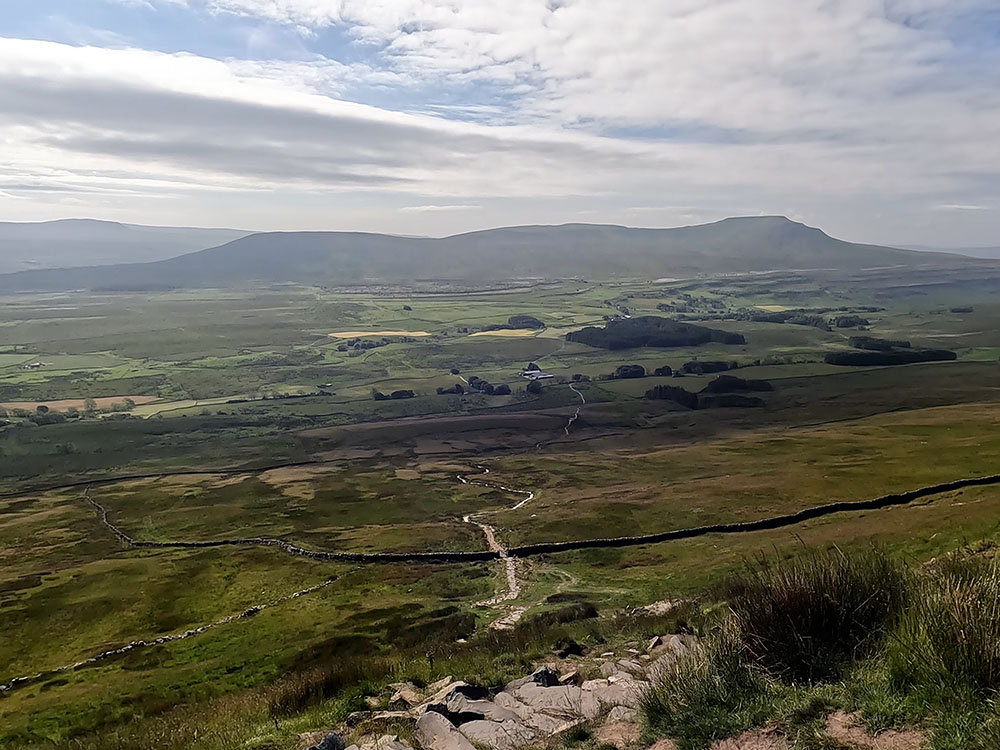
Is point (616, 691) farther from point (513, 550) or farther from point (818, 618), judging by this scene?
point (513, 550)

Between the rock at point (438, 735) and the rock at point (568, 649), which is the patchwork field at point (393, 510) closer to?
the rock at point (438, 735)

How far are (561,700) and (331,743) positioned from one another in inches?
179

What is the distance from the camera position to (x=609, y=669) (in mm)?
16094

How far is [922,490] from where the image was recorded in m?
48.8

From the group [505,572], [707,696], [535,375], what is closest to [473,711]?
[707,696]

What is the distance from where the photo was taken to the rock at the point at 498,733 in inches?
450

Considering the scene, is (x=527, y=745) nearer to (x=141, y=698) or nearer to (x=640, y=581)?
(x=141, y=698)

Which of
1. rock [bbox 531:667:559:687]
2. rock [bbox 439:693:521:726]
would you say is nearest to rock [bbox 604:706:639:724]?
rock [bbox 439:693:521:726]

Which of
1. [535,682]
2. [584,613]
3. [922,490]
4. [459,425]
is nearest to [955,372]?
[459,425]

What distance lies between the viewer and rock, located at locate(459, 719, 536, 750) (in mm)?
11438

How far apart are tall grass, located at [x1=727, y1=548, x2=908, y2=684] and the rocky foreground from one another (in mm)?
1257

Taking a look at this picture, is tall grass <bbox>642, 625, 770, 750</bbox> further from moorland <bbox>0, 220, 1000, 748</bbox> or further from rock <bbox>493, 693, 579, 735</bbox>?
rock <bbox>493, 693, 579, 735</bbox>

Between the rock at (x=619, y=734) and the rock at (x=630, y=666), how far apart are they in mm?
4013

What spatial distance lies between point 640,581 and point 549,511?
79.7ft
